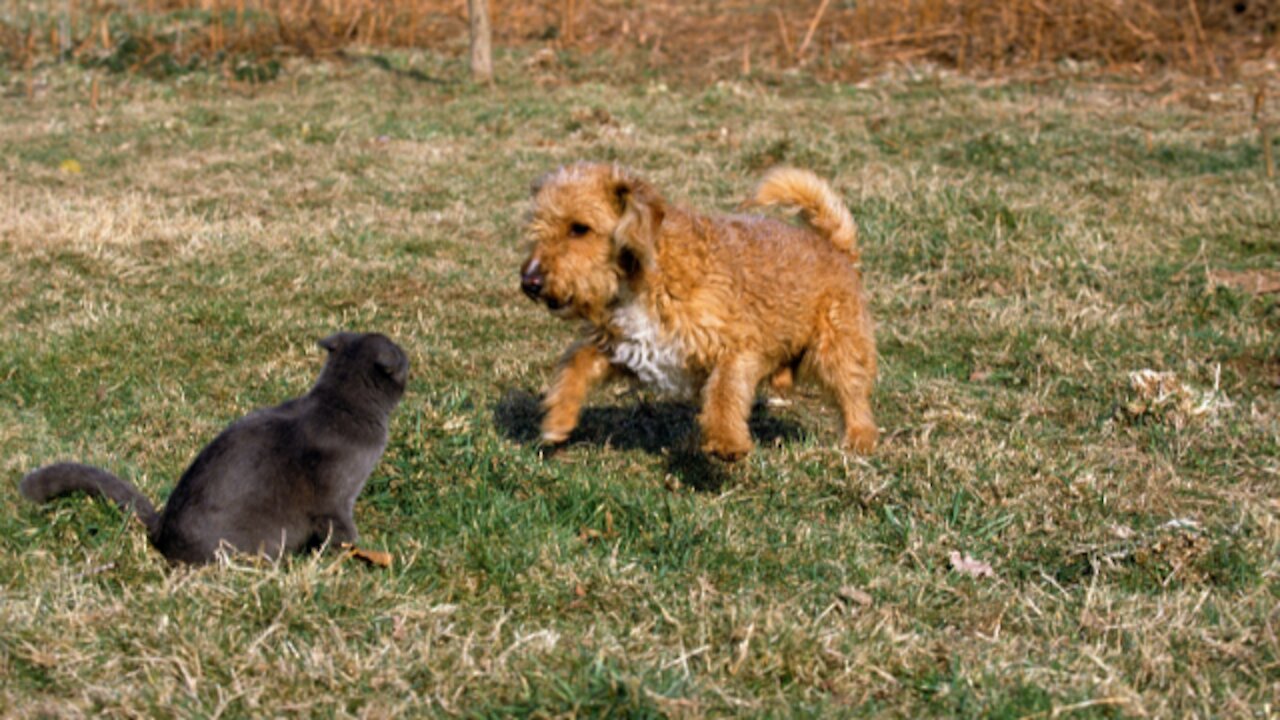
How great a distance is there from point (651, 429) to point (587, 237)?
5.38 feet

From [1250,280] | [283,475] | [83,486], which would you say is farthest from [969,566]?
[1250,280]

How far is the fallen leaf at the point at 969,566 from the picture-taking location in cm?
480

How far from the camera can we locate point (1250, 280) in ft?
29.9

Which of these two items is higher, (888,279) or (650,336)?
(650,336)

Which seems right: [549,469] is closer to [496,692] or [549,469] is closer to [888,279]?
[496,692]

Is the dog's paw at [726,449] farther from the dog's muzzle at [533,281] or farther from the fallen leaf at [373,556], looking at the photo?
the fallen leaf at [373,556]

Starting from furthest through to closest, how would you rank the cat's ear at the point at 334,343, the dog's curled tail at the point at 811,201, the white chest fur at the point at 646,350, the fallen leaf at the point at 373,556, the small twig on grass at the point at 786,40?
the small twig on grass at the point at 786,40, the dog's curled tail at the point at 811,201, the white chest fur at the point at 646,350, the cat's ear at the point at 334,343, the fallen leaf at the point at 373,556

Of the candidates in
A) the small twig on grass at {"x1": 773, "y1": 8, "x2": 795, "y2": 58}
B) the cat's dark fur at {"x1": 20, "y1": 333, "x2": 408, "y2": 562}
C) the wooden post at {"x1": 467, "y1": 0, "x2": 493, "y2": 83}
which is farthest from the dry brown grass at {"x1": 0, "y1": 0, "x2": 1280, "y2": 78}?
the cat's dark fur at {"x1": 20, "y1": 333, "x2": 408, "y2": 562}

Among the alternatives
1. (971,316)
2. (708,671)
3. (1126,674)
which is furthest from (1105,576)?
(971,316)

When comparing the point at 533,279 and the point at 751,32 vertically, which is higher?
the point at 533,279

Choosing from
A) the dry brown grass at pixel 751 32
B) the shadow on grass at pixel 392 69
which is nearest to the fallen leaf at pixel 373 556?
the shadow on grass at pixel 392 69

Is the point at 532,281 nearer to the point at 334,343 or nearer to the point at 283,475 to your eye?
the point at 334,343

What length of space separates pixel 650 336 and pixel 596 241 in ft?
1.59

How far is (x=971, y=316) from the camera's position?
880cm
